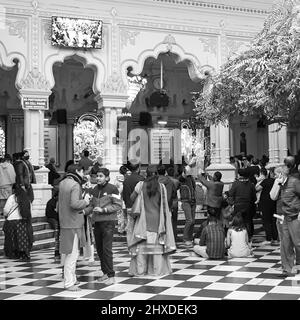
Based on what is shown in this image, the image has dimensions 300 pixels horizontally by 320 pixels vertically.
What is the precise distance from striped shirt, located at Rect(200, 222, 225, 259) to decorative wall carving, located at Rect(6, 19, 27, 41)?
6387 mm

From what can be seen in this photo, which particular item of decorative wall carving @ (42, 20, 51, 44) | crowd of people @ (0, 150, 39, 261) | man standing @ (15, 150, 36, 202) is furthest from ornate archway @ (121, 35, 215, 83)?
crowd of people @ (0, 150, 39, 261)

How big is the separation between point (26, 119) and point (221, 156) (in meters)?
4.98

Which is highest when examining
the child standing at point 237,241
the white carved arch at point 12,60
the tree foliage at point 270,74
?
the white carved arch at point 12,60

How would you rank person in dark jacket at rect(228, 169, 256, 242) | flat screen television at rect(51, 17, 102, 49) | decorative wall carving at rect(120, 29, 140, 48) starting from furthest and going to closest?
1. decorative wall carving at rect(120, 29, 140, 48)
2. flat screen television at rect(51, 17, 102, 49)
3. person in dark jacket at rect(228, 169, 256, 242)

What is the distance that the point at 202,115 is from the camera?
873cm

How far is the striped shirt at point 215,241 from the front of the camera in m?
7.46

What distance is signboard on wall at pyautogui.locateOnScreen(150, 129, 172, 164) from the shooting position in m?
17.3

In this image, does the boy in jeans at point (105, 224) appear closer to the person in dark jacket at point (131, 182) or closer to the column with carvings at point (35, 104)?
the person in dark jacket at point (131, 182)

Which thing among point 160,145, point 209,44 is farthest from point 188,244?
point 160,145

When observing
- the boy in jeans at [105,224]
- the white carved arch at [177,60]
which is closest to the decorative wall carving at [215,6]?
the white carved arch at [177,60]

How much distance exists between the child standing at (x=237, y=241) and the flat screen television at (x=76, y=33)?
19.4ft

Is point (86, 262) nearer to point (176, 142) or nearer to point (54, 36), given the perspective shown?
point (54, 36)

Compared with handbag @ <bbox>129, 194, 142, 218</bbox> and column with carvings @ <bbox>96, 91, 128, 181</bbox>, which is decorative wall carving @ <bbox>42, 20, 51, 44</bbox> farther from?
handbag @ <bbox>129, 194, 142, 218</bbox>

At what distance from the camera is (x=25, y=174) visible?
897 centimetres
